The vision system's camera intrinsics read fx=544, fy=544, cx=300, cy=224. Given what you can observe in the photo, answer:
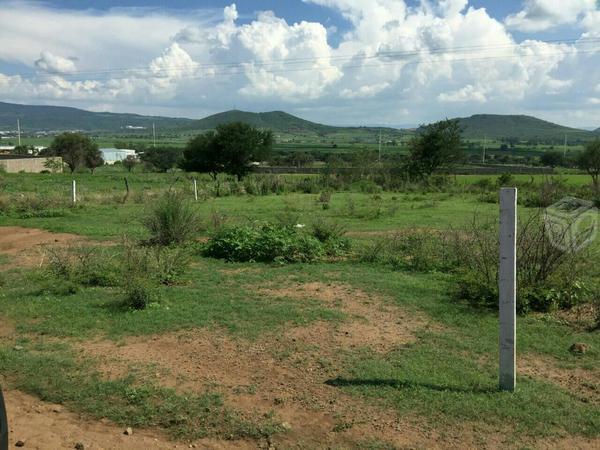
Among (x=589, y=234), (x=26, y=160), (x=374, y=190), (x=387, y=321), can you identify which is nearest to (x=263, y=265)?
(x=387, y=321)

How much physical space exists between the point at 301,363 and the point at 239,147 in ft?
165

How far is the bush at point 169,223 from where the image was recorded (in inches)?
449

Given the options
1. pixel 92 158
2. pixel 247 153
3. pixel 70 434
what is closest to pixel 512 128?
pixel 92 158

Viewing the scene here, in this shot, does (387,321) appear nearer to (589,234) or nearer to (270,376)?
(270,376)

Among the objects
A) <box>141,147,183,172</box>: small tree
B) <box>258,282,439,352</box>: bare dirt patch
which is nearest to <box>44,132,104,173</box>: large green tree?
<box>141,147,183,172</box>: small tree

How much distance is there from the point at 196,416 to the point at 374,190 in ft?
91.8

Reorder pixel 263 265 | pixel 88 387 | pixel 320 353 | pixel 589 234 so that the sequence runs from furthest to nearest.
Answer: pixel 263 265
pixel 589 234
pixel 320 353
pixel 88 387

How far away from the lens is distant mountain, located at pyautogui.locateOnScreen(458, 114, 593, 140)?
154500 millimetres

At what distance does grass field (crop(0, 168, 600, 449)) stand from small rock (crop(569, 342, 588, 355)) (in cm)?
8

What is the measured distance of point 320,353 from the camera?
215 inches

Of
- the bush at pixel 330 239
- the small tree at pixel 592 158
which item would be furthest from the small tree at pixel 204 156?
the bush at pixel 330 239

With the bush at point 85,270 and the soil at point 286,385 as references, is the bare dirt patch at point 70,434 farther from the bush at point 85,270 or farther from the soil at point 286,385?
the bush at point 85,270

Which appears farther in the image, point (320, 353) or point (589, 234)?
point (589, 234)

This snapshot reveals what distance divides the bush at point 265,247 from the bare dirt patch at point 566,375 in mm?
5491
